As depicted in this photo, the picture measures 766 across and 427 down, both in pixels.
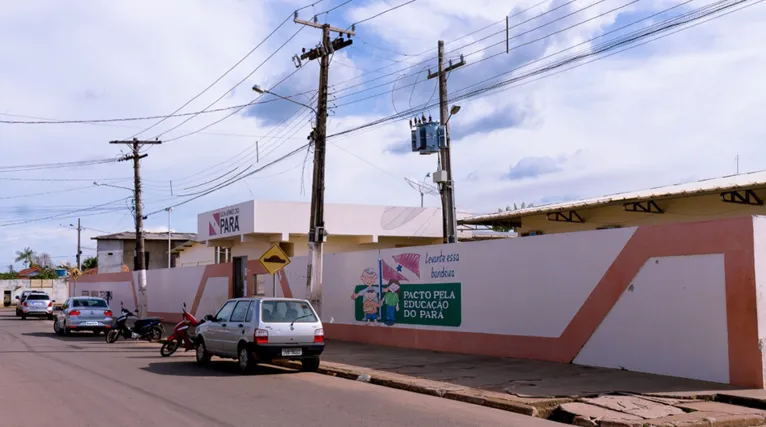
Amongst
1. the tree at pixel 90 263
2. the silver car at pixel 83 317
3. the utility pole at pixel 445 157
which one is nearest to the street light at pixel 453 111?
the utility pole at pixel 445 157

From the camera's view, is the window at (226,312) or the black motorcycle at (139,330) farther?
the black motorcycle at (139,330)

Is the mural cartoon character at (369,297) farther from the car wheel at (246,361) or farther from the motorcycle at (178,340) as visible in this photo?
the car wheel at (246,361)

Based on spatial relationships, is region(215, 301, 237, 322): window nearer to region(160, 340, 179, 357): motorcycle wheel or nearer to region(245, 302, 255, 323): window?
region(245, 302, 255, 323): window

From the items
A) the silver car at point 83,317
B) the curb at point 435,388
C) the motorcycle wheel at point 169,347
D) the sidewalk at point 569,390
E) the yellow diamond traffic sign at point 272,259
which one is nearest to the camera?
the sidewalk at point 569,390

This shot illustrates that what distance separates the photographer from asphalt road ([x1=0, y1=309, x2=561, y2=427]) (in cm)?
963

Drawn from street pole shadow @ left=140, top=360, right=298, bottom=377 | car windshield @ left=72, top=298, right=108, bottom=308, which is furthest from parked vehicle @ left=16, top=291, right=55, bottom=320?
street pole shadow @ left=140, top=360, right=298, bottom=377

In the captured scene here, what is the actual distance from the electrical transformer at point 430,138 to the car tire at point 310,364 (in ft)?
33.2

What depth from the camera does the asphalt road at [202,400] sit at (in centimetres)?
963

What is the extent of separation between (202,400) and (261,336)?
3.37 meters

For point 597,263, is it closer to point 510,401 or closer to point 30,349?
point 510,401

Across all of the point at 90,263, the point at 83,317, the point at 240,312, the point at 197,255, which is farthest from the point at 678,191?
the point at 90,263

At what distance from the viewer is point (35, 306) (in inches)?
1759

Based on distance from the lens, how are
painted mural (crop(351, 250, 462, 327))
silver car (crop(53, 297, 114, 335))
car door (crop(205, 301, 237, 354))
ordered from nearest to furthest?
car door (crop(205, 301, 237, 354)), painted mural (crop(351, 250, 462, 327)), silver car (crop(53, 297, 114, 335))

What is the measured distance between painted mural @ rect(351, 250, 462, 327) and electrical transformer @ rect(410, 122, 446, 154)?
194 inches
